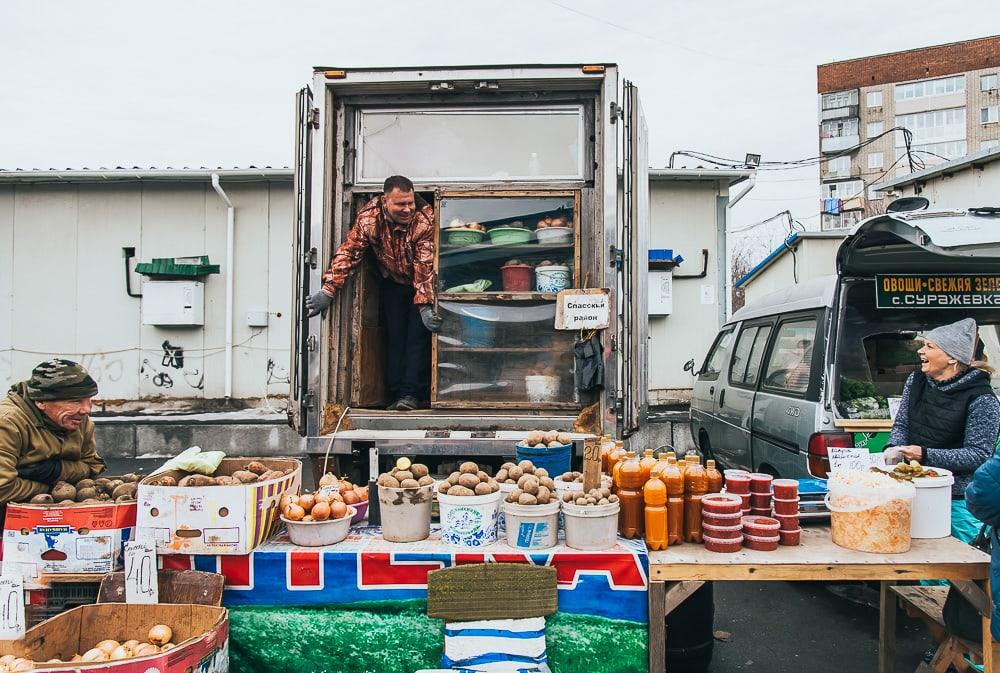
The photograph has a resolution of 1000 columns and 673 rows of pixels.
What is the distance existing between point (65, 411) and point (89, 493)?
0.44 m

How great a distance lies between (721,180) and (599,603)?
29.9 ft

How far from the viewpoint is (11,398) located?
10.7 feet

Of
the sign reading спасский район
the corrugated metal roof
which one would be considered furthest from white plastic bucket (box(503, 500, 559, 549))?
the corrugated metal roof

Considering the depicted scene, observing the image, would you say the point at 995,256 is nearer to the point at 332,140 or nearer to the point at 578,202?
the point at 578,202

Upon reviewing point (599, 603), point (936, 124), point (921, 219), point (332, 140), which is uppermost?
point (936, 124)

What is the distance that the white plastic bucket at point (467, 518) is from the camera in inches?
116

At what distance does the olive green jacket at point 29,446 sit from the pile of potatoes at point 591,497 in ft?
7.98

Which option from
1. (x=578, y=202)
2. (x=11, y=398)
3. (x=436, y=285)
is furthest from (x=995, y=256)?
(x=11, y=398)

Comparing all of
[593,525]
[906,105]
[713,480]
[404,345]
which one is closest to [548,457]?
[593,525]

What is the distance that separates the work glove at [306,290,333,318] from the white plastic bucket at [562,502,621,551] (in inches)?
104

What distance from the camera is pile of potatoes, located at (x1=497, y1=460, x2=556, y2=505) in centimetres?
296

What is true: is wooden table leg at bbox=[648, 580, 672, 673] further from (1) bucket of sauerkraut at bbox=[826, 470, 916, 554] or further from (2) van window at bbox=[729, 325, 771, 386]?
(2) van window at bbox=[729, 325, 771, 386]

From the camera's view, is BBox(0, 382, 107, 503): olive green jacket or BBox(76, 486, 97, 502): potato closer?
BBox(0, 382, 107, 503): olive green jacket

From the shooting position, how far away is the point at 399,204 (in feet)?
16.5
